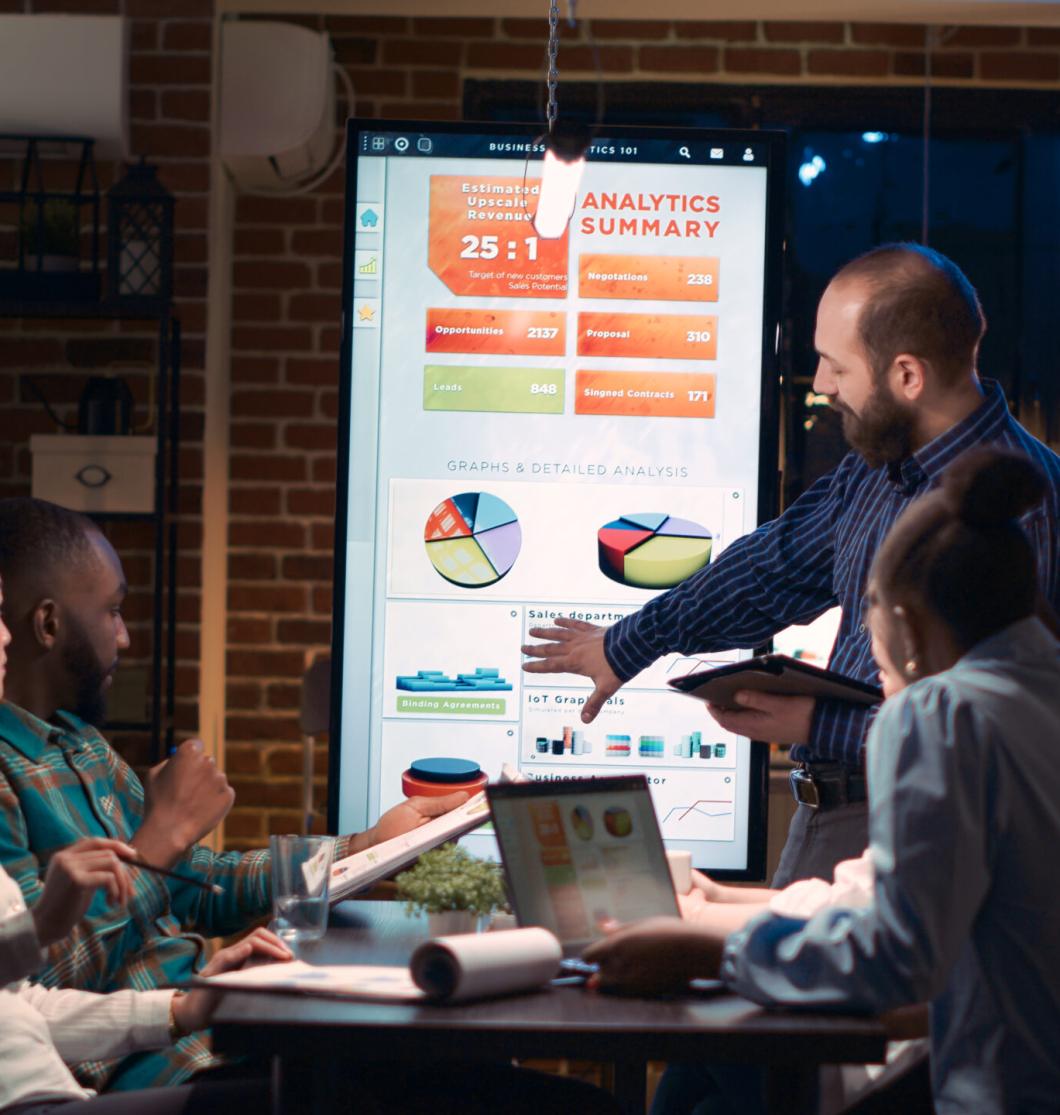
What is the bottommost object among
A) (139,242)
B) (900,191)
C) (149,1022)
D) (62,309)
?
(149,1022)

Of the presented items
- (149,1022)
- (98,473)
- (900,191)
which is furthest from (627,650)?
(900,191)

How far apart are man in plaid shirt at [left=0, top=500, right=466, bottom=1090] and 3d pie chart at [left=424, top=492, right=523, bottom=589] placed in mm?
633

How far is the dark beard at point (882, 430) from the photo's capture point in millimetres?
2158

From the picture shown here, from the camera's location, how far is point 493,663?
2.59 meters

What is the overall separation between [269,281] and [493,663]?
1531mm

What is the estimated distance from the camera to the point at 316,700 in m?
2.84

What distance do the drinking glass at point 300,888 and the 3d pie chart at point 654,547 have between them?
44.5 inches

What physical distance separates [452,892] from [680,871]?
30 centimetres

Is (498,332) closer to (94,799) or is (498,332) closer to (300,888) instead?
(94,799)

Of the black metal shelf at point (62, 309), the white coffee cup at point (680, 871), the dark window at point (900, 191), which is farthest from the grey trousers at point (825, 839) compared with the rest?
the black metal shelf at point (62, 309)

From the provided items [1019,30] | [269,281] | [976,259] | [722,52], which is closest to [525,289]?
[269,281]

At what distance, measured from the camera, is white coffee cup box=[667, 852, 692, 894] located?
5.46ft

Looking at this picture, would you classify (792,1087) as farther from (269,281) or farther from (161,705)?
(269,281)

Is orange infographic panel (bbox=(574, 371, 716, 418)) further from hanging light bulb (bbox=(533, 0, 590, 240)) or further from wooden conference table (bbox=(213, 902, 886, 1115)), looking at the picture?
wooden conference table (bbox=(213, 902, 886, 1115))
